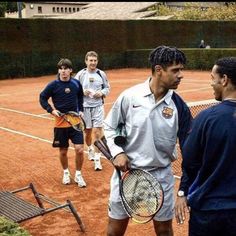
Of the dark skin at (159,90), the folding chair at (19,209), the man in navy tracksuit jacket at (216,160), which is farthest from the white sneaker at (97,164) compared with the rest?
the man in navy tracksuit jacket at (216,160)

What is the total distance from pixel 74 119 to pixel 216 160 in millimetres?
4405

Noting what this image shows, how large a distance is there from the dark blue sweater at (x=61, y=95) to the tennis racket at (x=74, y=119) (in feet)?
0.67

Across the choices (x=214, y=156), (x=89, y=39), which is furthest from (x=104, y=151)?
(x=89, y=39)

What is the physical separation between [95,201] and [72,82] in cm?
202

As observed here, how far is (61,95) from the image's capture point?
23.8 ft

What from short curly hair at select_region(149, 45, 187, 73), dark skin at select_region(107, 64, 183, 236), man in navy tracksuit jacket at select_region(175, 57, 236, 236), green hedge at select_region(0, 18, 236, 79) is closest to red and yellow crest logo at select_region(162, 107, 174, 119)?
dark skin at select_region(107, 64, 183, 236)

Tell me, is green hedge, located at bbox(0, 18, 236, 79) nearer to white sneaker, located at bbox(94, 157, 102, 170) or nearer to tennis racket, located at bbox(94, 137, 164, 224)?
white sneaker, located at bbox(94, 157, 102, 170)

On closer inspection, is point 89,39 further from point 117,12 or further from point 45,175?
point 45,175

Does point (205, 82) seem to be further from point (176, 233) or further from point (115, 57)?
point (176, 233)

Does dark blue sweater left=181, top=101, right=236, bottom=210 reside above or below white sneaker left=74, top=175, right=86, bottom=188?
above

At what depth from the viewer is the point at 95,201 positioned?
6.66 meters

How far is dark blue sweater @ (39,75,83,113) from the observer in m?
7.25

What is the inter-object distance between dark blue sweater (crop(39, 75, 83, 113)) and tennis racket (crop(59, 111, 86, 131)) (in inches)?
8.0

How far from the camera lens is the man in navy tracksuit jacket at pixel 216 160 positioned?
286 cm
